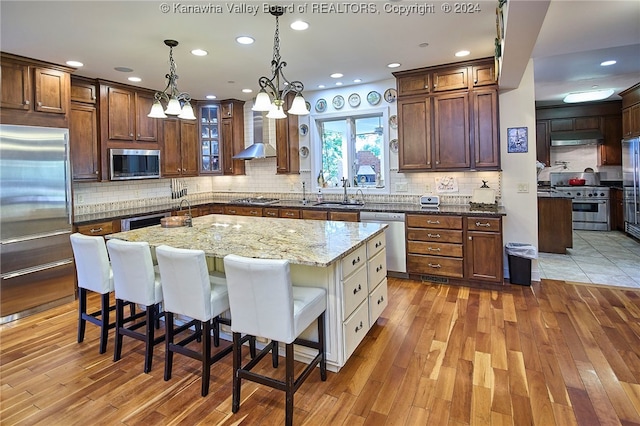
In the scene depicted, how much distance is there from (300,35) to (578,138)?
288 inches

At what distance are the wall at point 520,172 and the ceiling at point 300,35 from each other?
1.87 ft

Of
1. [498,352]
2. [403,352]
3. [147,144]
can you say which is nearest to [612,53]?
[498,352]

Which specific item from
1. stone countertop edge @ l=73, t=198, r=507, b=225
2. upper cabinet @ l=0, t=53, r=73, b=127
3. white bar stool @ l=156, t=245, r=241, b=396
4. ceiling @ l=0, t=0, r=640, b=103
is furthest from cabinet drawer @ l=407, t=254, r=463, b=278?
upper cabinet @ l=0, t=53, r=73, b=127

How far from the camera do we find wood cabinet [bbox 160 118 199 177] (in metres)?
5.84

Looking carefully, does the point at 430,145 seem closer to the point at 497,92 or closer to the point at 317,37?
the point at 497,92

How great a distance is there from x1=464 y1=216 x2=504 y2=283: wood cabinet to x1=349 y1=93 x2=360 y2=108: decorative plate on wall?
94.3 inches

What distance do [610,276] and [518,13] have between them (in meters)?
4.02

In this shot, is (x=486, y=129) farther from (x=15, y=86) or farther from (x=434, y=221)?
(x=15, y=86)

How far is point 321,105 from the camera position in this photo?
5805 mm

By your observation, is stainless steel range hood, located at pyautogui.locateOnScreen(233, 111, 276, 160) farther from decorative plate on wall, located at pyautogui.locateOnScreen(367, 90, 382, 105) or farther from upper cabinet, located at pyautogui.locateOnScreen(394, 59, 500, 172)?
upper cabinet, located at pyautogui.locateOnScreen(394, 59, 500, 172)

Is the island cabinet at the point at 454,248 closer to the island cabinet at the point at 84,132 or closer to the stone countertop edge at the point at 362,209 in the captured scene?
the stone countertop edge at the point at 362,209

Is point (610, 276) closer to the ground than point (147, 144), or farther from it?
closer to the ground

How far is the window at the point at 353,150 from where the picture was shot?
5605 mm

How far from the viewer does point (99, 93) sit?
4.85 meters
